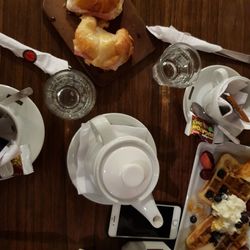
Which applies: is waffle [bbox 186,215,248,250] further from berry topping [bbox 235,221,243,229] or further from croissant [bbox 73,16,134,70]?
croissant [bbox 73,16,134,70]

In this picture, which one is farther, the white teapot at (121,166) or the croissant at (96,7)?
the croissant at (96,7)

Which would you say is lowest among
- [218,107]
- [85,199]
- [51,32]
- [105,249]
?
[105,249]

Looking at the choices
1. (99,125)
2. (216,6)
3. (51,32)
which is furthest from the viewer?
(216,6)

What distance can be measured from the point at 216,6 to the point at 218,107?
0.85 feet

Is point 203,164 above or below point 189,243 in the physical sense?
above

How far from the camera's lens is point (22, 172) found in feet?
3.17

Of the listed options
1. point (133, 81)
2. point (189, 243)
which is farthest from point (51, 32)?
point (189, 243)

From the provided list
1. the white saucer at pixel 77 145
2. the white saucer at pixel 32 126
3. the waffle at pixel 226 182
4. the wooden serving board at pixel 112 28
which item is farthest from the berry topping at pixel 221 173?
the white saucer at pixel 32 126

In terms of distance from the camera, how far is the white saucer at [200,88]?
1093mm

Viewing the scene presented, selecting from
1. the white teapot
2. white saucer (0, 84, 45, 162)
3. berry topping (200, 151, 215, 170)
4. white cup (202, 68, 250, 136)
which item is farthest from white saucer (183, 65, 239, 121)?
white saucer (0, 84, 45, 162)

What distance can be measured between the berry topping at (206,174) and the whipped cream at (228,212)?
6 cm

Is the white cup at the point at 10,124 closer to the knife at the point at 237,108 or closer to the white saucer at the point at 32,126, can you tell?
the white saucer at the point at 32,126

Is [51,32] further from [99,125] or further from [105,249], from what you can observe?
[105,249]

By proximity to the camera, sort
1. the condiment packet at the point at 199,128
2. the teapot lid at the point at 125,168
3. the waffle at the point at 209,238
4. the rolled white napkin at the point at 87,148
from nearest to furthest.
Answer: the teapot lid at the point at 125,168
the rolled white napkin at the point at 87,148
the condiment packet at the point at 199,128
the waffle at the point at 209,238
